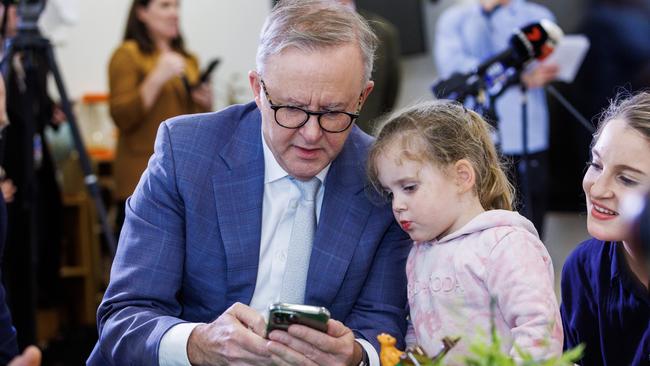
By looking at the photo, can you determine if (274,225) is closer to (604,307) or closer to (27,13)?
(604,307)

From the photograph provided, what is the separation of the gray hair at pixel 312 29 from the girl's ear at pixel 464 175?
0.22m

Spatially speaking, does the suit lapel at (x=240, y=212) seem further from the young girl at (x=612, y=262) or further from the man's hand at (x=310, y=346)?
the young girl at (x=612, y=262)

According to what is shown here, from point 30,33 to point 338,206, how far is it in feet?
5.22

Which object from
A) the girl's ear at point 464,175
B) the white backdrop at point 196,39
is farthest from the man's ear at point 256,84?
the white backdrop at point 196,39

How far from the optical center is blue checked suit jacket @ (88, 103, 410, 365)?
1632mm

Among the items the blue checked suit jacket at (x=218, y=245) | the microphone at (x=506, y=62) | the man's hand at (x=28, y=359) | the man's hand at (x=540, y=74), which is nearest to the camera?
the man's hand at (x=28, y=359)

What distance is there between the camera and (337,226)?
1.70 meters

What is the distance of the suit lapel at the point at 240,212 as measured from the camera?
5.44 ft

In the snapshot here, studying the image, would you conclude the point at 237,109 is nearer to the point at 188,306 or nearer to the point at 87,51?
the point at 188,306

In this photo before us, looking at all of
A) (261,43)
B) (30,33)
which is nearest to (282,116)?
(261,43)

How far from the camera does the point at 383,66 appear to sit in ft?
12.9

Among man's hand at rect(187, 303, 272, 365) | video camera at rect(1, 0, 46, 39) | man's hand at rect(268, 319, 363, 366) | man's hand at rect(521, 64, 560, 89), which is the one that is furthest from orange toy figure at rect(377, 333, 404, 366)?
man's hand at rect(521, 64, 560, 89)

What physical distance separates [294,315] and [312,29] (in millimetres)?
496

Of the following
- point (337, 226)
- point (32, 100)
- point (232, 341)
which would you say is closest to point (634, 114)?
point (337, 226)
